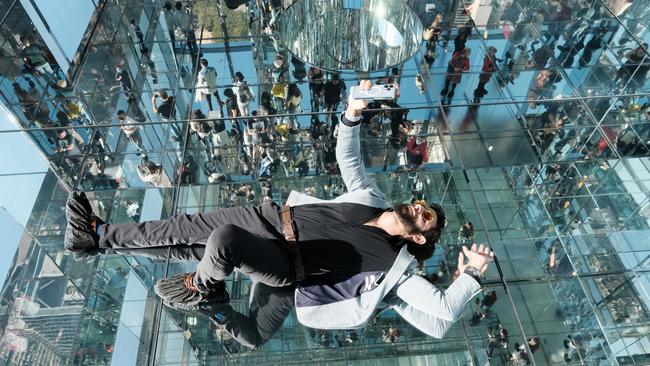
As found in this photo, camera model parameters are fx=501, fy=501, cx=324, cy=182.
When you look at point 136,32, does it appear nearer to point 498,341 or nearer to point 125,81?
point 125,81

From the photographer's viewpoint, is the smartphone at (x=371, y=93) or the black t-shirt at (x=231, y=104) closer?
the smartphone at (x=371, y=93)

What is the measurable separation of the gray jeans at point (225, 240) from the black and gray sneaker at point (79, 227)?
34 mm

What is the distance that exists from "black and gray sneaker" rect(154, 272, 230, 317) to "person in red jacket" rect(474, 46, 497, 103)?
240 centimetres

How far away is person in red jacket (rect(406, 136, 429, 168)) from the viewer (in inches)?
106

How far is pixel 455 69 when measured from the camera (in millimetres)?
3387

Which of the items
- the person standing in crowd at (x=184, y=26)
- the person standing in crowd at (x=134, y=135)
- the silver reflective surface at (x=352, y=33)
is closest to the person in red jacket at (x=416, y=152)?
the silver reflective surface at (x=352, y=33)

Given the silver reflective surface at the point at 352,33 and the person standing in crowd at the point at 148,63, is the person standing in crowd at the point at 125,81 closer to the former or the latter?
the person standing in crowd at the point at 148,63

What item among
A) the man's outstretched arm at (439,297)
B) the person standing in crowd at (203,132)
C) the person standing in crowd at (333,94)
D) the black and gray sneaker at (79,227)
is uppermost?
the person standing in crowd at (333,94)

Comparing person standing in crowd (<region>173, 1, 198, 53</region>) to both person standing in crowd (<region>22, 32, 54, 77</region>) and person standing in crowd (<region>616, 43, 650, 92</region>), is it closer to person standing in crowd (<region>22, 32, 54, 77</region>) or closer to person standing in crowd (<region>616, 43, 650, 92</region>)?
person standing in crowd (<region>22, 32, 54, 77</region>)

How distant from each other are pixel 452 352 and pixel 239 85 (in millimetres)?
2070

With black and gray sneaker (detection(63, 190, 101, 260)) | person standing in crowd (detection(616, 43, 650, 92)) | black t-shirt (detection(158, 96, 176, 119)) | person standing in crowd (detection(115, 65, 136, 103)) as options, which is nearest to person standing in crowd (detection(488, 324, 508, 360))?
black and gray sneaker (detection(63, 190, 101, 260))

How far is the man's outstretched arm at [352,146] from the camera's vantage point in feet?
4.79

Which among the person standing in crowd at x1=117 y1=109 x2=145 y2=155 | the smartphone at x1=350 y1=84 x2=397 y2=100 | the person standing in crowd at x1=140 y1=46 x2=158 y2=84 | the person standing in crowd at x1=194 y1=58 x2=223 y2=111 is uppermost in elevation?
the person standing in crowd at x1=140 y1=46 x2=158 y2=84

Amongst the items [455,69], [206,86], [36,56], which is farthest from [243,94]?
[455,69]
